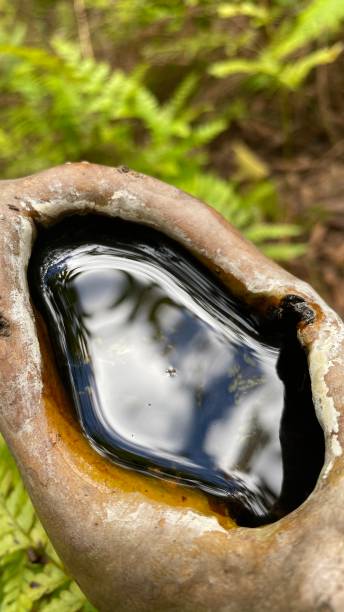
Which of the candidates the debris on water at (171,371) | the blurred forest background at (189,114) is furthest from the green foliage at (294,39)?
the debris on water at (171,371)

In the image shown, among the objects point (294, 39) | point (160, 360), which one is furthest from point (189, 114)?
point (160, 360)

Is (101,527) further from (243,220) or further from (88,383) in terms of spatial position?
(243,220)

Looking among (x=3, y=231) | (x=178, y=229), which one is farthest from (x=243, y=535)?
(x=3, y=231)

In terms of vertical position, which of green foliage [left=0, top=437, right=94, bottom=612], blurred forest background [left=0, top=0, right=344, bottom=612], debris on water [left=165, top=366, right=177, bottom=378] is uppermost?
blurred forest background [left=0, top=0, right=344, bottom=612]

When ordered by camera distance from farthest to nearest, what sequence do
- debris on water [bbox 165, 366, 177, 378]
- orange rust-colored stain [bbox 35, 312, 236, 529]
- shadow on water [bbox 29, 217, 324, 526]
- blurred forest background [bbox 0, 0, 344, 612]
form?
blurred forest background [bbox 0, 0, 344, 612], debris on water [bbox 165, 366, 177, 378], shadow on water [bbox 29, 217, 324, 526], orange rust-colored stain [bbox 35, 312, 236, 529]

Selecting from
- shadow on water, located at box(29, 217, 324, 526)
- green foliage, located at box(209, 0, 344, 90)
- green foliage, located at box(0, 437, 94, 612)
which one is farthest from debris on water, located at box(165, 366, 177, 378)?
green foliage, located at box(209, 0, 344, 90)

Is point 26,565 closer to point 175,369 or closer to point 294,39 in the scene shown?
point 175,369

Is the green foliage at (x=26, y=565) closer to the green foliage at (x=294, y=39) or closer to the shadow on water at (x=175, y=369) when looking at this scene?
the shadow on water at (x=175, y=369)

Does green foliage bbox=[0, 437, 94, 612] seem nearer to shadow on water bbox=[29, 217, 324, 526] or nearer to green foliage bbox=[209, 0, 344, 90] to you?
shadow on water bbox=[29, 217, 324, 526]
